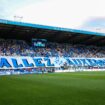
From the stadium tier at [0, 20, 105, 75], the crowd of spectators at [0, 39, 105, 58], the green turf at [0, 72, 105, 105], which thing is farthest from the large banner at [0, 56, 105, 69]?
the green turf at [0, 72, 105, 105]

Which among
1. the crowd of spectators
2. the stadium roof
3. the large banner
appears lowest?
the large banner

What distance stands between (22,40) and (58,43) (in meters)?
10.8

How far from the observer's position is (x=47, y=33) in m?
63.4

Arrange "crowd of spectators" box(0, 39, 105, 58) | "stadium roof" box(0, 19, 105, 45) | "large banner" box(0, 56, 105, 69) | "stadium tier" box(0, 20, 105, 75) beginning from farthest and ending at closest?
"crowd of spectators" box(0, 39, 105, 58) < "stadium roof" box(0, 19, 105, 45) < "stadium tier" box(0, 20, 105, 75) < "large banner" box(0, 56, 105, 69)

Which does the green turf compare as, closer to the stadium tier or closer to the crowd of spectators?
the stadium tier

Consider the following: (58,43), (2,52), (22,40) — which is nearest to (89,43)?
(58,43)

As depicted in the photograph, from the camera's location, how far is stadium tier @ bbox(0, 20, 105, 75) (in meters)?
55.8

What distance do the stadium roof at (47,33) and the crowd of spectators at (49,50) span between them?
145 cm

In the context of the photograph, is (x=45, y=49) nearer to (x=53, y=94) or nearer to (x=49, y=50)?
(x=49, y=50)

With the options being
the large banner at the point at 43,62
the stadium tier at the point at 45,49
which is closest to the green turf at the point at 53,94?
the stadium tier at the point at 45,49

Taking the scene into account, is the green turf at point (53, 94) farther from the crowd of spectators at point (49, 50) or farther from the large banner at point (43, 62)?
the crowd of spectators at point (49, 50)

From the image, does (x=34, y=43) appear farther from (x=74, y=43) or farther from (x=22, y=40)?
(x=74, y=43)

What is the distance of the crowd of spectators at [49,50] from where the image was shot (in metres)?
59.1

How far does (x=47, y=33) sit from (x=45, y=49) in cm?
436
